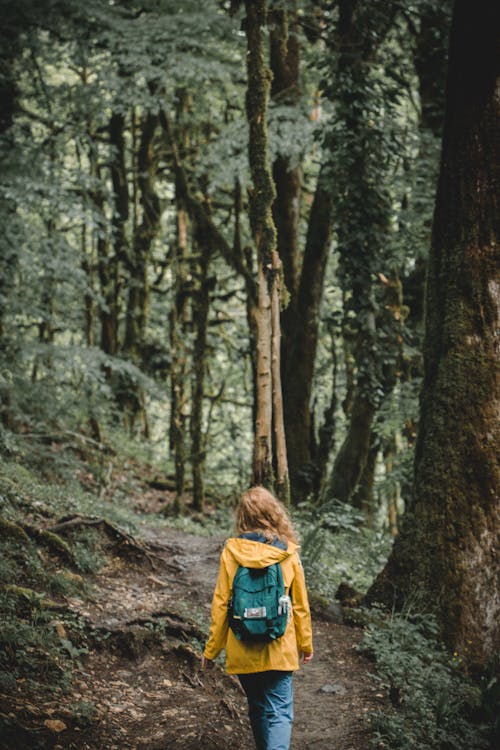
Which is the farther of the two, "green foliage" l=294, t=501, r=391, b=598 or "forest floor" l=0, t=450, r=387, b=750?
"green foliage" l=294, t=501, r=391, b=598

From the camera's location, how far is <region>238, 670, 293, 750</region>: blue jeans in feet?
11.4

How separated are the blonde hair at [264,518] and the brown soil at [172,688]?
1559 millimetres

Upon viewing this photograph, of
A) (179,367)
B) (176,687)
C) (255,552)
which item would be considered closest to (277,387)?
(176,687)

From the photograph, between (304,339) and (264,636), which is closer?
(264,636)

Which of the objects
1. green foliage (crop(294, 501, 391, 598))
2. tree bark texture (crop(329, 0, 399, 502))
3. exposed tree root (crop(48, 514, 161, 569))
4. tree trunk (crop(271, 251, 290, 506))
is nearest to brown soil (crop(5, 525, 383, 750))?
exposed tree root (crop(48, 514, 161, 569))

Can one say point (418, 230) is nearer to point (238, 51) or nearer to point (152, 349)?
point (238, 51)

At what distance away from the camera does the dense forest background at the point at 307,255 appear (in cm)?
664

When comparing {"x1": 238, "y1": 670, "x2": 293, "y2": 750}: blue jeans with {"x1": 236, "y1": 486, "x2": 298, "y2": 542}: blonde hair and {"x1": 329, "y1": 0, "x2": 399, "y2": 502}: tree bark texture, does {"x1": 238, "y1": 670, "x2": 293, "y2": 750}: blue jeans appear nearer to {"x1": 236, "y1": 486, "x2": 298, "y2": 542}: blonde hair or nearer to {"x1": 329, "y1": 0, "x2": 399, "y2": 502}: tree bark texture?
{"x1": 236, "y1": 486, "x2": 298, "y2": 542}: blonde hair

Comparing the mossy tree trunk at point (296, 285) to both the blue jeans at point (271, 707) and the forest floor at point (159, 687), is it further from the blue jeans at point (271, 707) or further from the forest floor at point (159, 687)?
the blue jeans at point (271, 707)

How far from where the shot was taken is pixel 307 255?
13.2 meters

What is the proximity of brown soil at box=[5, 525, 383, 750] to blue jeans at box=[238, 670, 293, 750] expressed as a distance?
0.76 m

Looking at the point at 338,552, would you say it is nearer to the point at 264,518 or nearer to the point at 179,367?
the point at 179,367

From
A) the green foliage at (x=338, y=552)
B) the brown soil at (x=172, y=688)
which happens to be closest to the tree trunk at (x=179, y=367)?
the green foliage at (x=338, y=552)

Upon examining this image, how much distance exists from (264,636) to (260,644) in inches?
3.6
